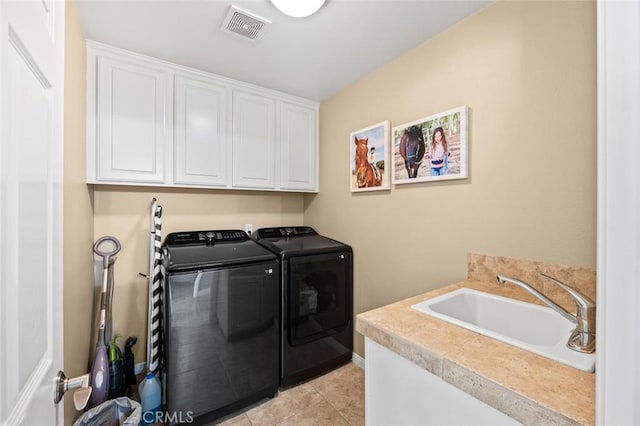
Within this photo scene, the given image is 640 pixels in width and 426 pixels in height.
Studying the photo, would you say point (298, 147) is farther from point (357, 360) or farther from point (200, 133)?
point (357, 360)

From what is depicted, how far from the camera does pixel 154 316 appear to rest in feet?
6.29

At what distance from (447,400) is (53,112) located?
141 centimetres

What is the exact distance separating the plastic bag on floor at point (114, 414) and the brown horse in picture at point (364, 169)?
2.11 meters

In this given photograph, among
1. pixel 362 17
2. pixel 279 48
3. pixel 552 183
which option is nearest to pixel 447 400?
pixel 552 183

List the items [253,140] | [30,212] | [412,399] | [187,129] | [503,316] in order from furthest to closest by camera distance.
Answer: [253,140]
[187,129]
[503,316]
[412,399]
[30,212]

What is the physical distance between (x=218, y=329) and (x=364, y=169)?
5.33 feet

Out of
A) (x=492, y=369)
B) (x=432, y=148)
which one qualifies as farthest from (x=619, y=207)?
(x=432, y=148)

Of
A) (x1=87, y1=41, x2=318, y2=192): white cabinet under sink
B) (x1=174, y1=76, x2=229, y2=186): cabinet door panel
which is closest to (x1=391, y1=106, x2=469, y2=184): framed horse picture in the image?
(x1=87, y1=41, x2=318, y2=192): white cabinet under sink

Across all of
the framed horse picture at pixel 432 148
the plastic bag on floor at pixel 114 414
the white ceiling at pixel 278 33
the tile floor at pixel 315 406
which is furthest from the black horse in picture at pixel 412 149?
the plastic bag on floor at pixel 114 414

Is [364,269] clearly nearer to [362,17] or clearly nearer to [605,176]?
[362,17]

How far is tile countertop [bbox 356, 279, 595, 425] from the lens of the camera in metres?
0.63

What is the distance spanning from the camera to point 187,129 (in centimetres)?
214

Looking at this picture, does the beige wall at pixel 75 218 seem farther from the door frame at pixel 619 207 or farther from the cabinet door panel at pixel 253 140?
the door frame at pixel 619 207

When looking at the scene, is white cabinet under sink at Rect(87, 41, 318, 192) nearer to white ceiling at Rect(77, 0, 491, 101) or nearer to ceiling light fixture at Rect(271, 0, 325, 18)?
white ceiling at Rect(77, 0, 491, 101)
